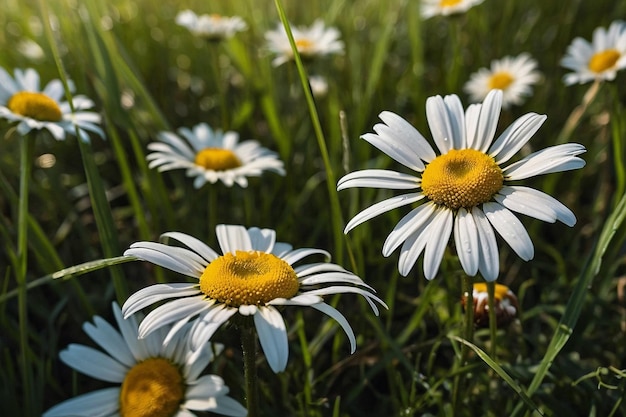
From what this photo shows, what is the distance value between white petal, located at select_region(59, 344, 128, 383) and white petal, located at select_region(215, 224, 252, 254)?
0.97 feet

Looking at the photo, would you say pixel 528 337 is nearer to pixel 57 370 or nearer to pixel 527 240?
pixel 527 240

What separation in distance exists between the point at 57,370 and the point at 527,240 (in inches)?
46.0

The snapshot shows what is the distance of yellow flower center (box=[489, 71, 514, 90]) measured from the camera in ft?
8.67

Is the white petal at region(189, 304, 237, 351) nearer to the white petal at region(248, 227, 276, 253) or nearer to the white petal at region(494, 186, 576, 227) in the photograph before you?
the white petal at region(248, 227, 276, 253)

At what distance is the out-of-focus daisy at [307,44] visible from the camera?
254 cm

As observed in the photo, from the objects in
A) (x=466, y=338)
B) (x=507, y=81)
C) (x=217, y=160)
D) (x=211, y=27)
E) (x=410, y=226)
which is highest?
(x=211, y=27)

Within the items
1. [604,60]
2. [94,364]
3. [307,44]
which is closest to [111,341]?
[94,364]

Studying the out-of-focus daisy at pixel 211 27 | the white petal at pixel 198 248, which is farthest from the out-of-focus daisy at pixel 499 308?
the out-of-focus daisy at pixel 211 27

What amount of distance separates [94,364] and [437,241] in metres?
0.67

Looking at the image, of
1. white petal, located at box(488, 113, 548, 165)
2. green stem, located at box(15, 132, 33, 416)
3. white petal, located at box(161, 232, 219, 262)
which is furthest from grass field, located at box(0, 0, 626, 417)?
white petal, located at box(488, 113, 548, 165)

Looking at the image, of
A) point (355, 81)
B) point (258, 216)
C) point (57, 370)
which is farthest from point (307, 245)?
point (355, 81)

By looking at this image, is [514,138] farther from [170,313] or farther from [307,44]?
[307,44]

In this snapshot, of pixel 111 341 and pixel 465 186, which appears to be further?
pixel 111 341

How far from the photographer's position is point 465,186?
1166mm
